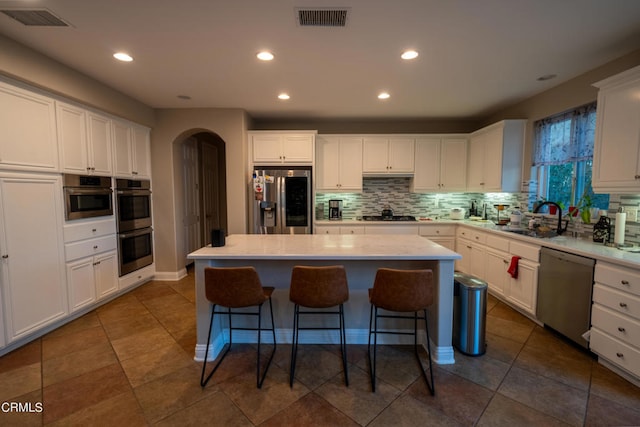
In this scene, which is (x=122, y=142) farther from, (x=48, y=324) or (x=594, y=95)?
(x=594, y=95)

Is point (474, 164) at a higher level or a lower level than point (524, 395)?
higher

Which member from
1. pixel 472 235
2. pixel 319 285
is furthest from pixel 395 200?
pixel 319 285

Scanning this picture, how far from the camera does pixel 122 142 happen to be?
359 cm

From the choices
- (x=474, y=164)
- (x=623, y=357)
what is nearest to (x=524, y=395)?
(x=623, y=357)

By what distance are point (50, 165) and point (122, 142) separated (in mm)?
1042

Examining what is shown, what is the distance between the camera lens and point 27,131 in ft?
8.05

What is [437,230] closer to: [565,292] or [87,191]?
[565,292]

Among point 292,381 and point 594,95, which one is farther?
point 594,95

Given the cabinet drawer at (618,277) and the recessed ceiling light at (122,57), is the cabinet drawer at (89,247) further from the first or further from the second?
the cabinet drawer at (618,277)

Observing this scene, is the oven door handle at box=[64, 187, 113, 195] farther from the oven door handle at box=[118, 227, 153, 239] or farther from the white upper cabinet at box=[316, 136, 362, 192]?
the white upper cabinet at box=[316, 136, 362, 192]

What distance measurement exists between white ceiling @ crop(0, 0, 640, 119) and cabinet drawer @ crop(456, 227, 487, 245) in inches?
72.5

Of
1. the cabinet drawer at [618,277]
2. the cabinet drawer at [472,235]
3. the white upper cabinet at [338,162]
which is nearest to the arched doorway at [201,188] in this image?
the white upper cabinet at [338,162]

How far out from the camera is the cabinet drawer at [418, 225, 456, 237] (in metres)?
4.48
